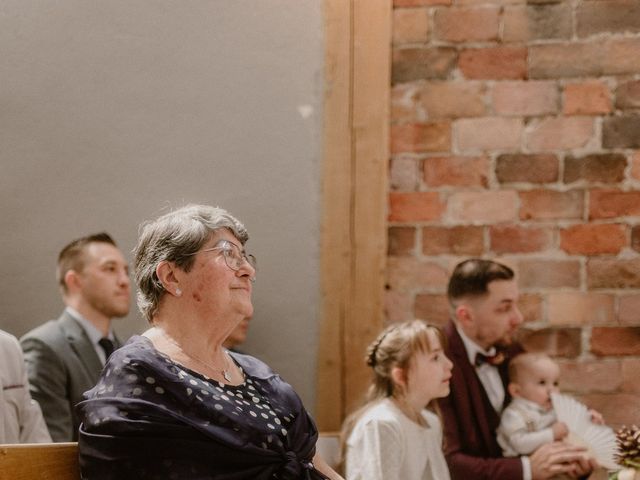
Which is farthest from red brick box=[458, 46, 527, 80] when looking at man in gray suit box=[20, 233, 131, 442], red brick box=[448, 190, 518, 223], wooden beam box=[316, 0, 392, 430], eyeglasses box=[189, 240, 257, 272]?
eyeglasses box=[189, 240, 257, 272]

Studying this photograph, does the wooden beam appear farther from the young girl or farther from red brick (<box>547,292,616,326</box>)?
red brick (<box>547,292,616,326</box>)

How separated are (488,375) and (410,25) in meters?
1.13

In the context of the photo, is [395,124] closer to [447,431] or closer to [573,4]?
[573,4]

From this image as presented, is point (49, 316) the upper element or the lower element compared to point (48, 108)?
lower

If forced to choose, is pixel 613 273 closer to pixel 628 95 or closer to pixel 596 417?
pixel 596 417

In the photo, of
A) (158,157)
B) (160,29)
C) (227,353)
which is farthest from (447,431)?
(160,29)

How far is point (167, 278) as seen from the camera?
1.84m

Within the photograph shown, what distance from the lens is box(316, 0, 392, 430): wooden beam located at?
2953mm

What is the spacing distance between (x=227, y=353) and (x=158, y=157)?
4.07 ft

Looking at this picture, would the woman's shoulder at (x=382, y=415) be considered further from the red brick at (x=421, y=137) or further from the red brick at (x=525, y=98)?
the red brick at (x=525, y=98)

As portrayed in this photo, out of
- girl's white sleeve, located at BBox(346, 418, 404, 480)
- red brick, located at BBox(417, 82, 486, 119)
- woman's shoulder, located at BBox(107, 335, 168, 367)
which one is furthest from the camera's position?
red brick, located at BBox(417, 82, 486, 119)

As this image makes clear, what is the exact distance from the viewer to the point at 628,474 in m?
2.32

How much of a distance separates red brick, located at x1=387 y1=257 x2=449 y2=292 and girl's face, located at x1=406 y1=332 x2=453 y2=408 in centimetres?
37


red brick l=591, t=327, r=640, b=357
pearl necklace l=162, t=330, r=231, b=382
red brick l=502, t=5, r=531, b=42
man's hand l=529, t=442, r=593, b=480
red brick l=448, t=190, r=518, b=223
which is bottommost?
man's hand l=529, t=442, r=593, b=480
